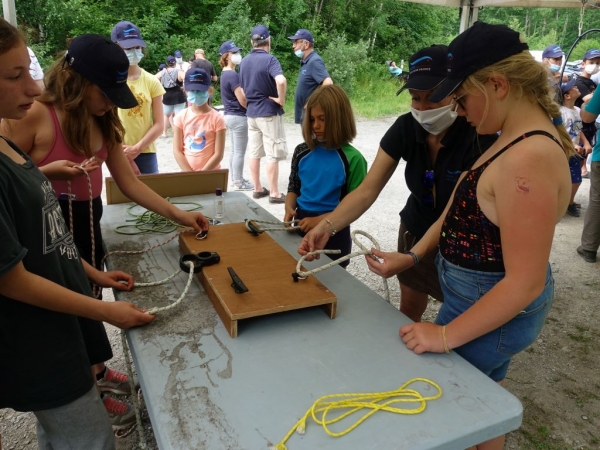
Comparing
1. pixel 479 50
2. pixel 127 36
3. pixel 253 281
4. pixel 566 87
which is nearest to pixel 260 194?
pixel 127 36

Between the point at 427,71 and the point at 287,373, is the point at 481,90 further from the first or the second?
the point at 287,373

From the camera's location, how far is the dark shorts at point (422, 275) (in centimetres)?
220

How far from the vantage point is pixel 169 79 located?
320 inches

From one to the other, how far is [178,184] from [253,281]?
4.37ft

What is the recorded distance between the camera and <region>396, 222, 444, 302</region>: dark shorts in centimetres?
220

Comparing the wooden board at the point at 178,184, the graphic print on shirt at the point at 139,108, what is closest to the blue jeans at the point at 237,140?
the graphic print on shirt at the point at 139,108

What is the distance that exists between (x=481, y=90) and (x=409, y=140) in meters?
0.75

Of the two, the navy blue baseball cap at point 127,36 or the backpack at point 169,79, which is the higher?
the navy blue baseball cap at point 127,36

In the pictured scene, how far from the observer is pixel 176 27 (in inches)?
583

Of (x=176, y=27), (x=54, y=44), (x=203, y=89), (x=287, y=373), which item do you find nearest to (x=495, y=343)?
(x=287, y=373)

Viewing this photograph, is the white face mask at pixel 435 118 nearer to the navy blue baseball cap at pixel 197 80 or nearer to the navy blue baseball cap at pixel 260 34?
the navy blue baseball cap at pixel 197 80

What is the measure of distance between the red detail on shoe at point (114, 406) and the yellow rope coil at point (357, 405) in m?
1.44

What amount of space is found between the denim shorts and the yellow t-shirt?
2.75 metres

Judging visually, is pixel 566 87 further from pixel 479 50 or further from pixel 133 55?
pixel 479 50
